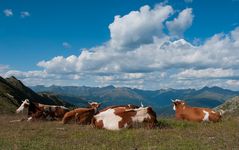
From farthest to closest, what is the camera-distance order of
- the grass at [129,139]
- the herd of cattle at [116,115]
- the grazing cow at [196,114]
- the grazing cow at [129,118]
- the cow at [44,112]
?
the cow at [44,112] → the grazing cow at [196,114] → the herd of cattle at [116,115] → the grazing cow at [129,118] → the grass at [129,139]

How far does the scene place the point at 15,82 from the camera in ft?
584

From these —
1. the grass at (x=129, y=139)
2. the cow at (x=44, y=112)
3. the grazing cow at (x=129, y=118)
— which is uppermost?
the cow at (x=44, y=112)

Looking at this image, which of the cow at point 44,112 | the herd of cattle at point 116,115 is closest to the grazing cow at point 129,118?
the herd of cattle at point 116,115

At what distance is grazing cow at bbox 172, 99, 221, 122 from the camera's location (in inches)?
1138

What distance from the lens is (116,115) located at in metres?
23.8

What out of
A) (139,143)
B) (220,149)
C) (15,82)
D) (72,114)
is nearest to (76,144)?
(139,143)

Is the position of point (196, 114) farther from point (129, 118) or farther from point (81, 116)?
point (81, 116)

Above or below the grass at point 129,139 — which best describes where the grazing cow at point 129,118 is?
above

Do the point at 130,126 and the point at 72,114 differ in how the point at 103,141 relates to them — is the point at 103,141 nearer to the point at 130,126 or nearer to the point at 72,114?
the point at 130,126

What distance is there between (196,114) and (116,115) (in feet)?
26.9

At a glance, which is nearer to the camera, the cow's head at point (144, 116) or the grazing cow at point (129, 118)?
the grazing cow at point (129, 118)

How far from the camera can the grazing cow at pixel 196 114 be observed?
94.8 feet

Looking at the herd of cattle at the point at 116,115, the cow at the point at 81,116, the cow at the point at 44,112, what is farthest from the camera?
Result: the cow at the point at 44,112

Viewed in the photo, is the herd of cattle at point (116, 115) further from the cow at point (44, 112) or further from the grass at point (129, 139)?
the grass at point (129, 139)
